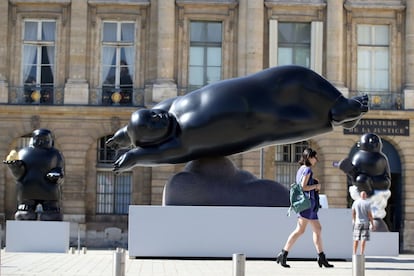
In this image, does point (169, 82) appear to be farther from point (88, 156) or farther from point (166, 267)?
point (166, 267)

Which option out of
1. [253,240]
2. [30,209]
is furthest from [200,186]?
[30,209]

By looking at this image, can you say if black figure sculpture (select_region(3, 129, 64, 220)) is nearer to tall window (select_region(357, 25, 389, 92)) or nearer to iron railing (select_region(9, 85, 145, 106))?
iron railing (select_region(9, 85, 145, 106))

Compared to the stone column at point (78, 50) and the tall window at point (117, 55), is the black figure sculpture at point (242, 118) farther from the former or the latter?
the tall window at point (117, 55)

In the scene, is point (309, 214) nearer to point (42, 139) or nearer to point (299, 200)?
point (299, 200)

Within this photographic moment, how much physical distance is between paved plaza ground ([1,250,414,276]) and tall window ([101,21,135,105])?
19.4 m

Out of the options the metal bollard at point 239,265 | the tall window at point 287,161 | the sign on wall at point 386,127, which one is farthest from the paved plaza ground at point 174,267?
the tall window at point 287,161

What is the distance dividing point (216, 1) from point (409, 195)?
964 cm

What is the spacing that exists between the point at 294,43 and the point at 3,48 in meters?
10.4

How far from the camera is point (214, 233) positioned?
15211 mm

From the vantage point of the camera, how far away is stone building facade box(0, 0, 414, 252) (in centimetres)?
3362

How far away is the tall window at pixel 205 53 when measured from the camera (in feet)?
Answer: 114

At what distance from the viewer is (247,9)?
3409cm

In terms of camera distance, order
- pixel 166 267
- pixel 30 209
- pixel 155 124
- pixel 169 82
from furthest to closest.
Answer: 1. pixel 169 82
2. pixel 30 209
3. pixel 155 124
4. pixel 166 267

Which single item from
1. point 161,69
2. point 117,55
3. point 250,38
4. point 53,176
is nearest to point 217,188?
point 53,176
